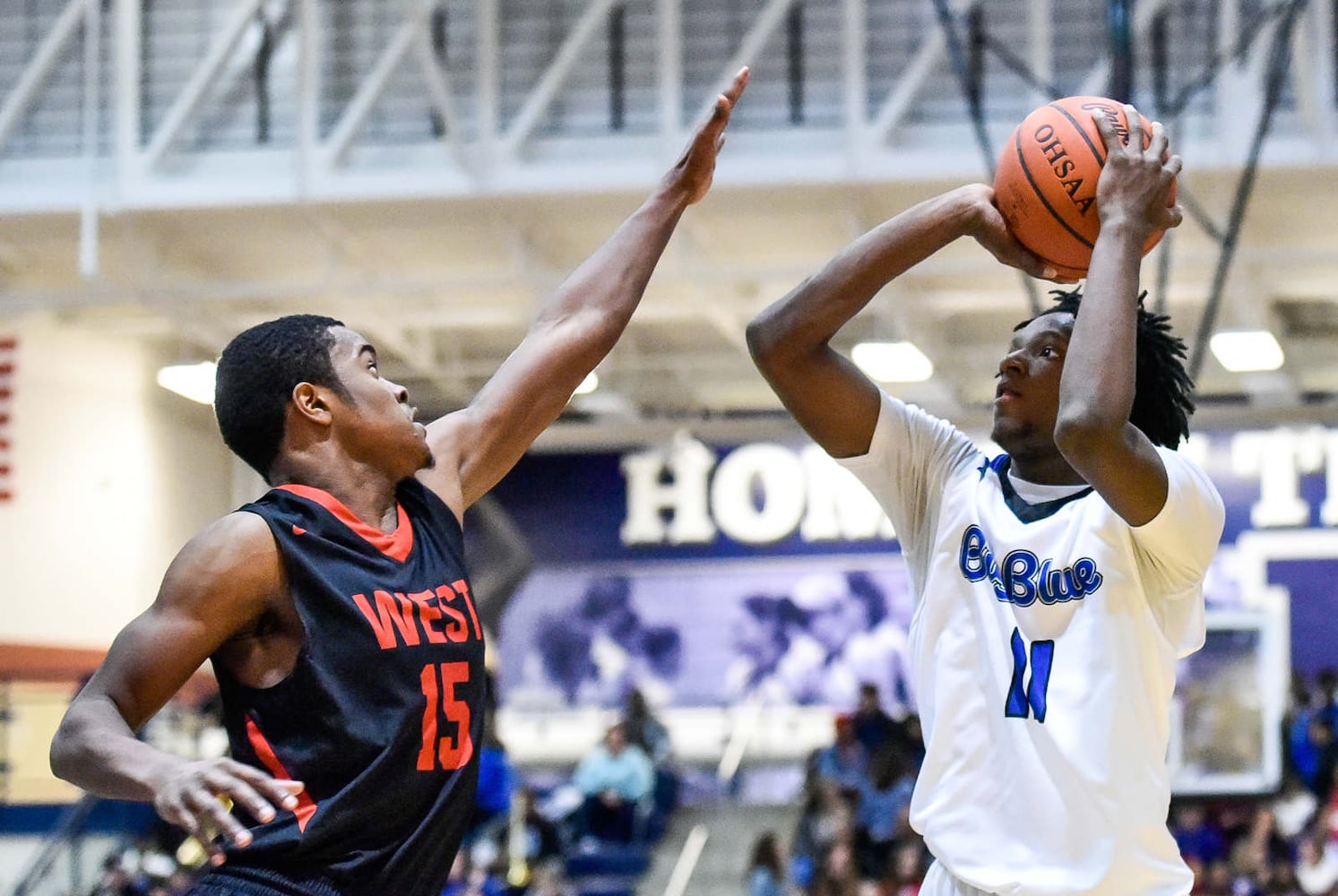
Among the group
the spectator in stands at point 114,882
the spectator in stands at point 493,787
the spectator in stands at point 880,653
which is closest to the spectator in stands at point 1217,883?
the spectator in stands at point 880,653

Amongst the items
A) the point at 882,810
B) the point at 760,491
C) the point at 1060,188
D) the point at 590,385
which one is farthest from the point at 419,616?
the point at 760,491

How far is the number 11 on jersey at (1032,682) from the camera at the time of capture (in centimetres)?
310

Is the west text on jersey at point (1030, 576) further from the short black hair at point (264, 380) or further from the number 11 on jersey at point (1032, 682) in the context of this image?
the short black hair at point (264, 380)

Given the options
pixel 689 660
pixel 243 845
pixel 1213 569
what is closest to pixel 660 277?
pixel 689 660

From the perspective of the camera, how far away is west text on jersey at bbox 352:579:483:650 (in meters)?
2.73

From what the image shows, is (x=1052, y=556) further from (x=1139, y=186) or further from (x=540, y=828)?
(x=540, y=828)

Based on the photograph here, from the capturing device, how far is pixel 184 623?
102 inches

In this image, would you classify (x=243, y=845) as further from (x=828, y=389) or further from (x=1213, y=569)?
(x=1213, y=569)

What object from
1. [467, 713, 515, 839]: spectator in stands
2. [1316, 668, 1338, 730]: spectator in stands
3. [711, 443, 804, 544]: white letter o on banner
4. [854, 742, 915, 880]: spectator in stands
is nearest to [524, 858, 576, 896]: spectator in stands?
[467, 713, 515, 839]: spectator in stands

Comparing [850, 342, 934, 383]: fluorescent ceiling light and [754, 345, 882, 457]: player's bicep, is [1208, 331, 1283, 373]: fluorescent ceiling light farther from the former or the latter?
[754, 345, 882, 457]: player's bicep

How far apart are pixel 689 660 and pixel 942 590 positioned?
14293 millimetres

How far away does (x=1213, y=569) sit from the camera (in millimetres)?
16547

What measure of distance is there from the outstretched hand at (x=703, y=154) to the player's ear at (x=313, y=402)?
97cm

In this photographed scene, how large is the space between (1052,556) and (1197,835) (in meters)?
11.1
